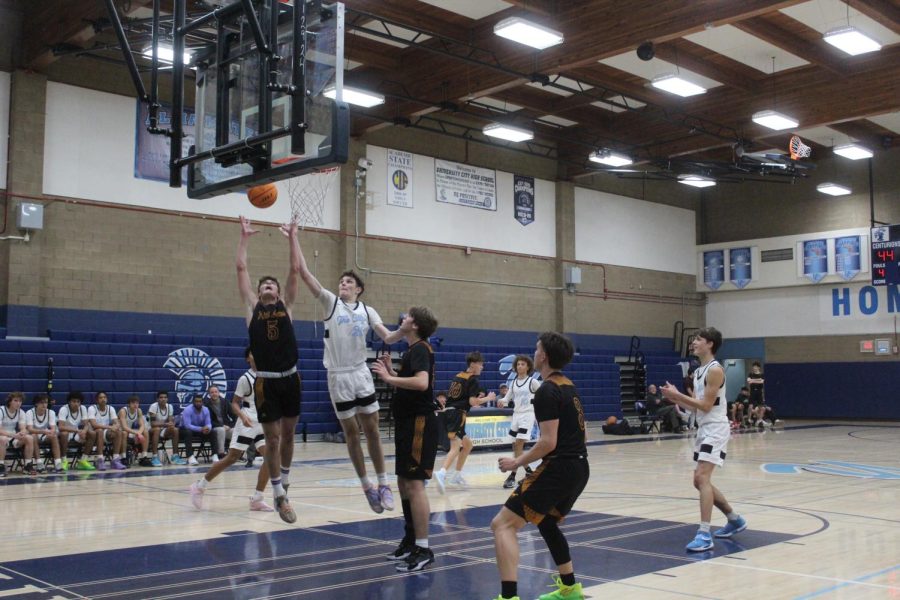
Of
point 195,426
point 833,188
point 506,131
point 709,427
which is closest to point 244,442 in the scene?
point 709,427

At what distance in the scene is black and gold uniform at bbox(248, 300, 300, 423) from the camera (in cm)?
700

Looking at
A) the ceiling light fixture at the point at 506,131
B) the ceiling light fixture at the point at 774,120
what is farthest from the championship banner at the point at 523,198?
the ceiling light fixture at the point at 774,120

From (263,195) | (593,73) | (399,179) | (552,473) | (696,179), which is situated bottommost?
(552,473)

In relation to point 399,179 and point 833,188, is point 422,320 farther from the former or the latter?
point 833,188

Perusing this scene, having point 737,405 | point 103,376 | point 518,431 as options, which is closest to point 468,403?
point 518,431

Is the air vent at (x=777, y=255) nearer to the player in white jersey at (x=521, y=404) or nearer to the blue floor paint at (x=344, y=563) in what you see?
the player in white jersey at (x=521, y=404)

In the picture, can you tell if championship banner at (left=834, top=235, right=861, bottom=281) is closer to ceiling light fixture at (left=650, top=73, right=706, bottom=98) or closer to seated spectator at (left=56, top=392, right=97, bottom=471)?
ceiling light fixture at (left=650, top=73, right=706, bottom=98)

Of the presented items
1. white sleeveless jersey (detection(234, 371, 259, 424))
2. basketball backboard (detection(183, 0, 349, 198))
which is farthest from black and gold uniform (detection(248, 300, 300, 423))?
white sleeveless jersey (detection(234, 371, 259, 424))

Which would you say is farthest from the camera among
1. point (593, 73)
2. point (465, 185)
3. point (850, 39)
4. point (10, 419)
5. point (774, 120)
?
point (465, 185)

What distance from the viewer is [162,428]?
14.4 meters

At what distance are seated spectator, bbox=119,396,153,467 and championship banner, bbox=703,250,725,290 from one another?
20154 millimetres

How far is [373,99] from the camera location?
17156 millimetres

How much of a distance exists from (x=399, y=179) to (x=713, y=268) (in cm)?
1260

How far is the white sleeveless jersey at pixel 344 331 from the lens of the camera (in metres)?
6.75
